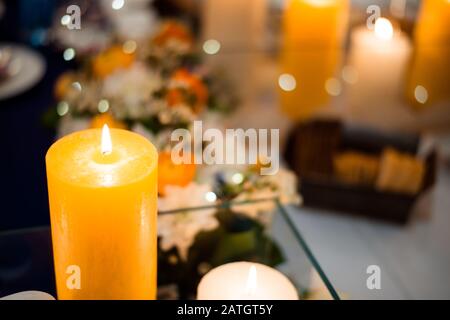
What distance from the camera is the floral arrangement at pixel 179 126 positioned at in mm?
570

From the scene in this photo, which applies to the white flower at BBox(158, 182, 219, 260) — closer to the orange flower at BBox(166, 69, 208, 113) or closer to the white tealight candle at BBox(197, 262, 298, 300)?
the white tealight candle at BBox(197, 262, 298, 300)

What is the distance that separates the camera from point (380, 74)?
985 mm

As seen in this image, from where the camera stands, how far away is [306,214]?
2.87 ft

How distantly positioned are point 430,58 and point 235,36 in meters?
0.35

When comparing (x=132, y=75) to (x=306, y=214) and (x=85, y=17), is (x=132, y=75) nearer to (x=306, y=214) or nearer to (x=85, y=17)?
(x=306, y=214)

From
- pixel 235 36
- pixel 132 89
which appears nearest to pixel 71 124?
pixel 132 89

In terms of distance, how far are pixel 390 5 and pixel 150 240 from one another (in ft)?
3.20

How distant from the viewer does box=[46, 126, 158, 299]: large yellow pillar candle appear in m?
0.40

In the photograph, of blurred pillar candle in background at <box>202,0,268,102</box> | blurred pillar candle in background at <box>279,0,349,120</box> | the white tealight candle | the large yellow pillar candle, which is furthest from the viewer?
blurred pillar candle in background at <box>202,0,268,102</box>

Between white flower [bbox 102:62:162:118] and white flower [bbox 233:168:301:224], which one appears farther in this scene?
white flower [bbox 102:62:162:118]

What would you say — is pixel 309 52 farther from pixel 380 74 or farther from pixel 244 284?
pixel 244 284

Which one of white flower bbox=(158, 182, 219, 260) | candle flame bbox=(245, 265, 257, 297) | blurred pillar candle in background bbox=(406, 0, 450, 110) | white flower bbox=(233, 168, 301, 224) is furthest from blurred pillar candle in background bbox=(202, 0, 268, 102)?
candle flame bbox=(245, 265, 257, 297)

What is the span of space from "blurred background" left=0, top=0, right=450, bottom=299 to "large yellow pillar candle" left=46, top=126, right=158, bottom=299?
0.81ft
